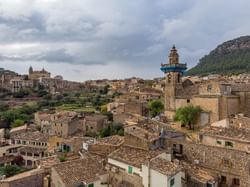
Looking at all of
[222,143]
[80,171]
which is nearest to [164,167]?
[80,171]

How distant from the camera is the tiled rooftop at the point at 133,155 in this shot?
17516 millimetres

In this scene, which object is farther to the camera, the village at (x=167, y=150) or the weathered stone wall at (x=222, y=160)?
the weathered stone wall at (x=222, y=160)

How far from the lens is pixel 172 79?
35.2m

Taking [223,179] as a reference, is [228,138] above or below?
above

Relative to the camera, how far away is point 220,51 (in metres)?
103

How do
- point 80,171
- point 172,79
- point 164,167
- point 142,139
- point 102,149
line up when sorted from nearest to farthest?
point 164,167, point 80,171, point 142,139, point 102,149, point 172,79

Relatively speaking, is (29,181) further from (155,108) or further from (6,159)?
(155,108)

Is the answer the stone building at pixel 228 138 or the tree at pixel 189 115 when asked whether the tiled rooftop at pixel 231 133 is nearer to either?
the stone building at pixel 228 138

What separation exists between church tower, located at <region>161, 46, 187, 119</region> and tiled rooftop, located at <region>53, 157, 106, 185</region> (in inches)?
667

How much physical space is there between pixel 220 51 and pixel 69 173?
306 ft

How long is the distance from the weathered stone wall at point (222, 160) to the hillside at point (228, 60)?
193 ft

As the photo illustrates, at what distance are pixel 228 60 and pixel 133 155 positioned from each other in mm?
79997

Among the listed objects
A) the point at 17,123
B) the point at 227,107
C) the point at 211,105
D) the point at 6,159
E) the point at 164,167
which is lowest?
the point at 6,159

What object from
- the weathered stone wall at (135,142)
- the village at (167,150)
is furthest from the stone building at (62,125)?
the weathered stone wall at (135,142)
